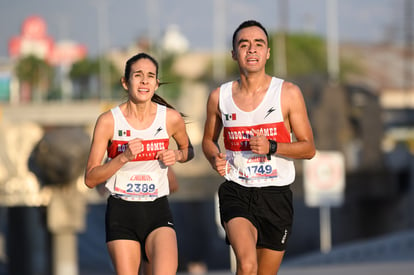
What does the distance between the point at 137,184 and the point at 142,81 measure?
707mm

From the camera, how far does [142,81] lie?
7527mm

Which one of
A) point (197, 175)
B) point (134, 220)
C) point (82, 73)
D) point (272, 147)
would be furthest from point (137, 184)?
point (82, 73)

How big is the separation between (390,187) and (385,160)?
5.27 ft

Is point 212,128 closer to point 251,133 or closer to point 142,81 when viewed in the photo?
point 251,133

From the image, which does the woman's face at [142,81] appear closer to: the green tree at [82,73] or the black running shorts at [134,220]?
the black running shorts at [134,220]

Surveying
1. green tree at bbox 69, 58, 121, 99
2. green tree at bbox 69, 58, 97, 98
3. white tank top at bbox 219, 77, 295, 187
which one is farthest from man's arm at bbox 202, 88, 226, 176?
green tree at bbox 69, 58, 97, 98

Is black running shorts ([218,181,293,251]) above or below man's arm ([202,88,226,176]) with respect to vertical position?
below

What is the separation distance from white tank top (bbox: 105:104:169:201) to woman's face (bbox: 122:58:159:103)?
0.66 ft

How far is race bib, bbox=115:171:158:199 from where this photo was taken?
24.7 ft

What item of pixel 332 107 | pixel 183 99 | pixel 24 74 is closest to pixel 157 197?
pixel 332 107

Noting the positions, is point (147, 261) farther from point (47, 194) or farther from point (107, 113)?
point (47, 194)

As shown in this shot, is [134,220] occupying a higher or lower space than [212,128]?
lower

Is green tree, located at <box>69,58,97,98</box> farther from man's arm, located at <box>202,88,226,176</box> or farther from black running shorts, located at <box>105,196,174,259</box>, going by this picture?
black running shorts, located at <box>105,196,174,259</box>

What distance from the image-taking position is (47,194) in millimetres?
16109
